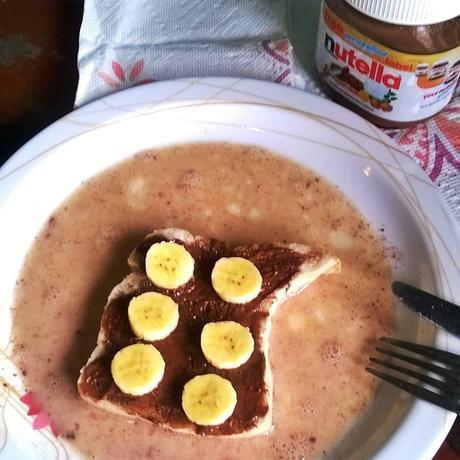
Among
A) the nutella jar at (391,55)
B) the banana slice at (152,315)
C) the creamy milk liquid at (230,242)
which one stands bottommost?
the creamy milk liquid at (230,242)

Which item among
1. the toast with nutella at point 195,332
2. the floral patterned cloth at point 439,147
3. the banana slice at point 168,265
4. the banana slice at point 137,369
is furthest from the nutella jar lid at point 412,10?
the banana slice at point 137,369

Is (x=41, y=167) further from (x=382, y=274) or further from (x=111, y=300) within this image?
(x=382, y=274)

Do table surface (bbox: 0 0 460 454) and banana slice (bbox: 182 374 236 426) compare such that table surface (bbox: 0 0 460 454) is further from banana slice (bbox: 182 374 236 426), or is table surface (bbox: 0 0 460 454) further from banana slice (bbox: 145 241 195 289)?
banana slice (bbox: 182 374 236 426)

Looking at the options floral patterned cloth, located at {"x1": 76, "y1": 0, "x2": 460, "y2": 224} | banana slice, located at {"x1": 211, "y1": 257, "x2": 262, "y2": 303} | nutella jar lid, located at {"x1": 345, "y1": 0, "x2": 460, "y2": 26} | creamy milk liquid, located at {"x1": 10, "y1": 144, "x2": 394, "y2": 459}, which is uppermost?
nutella jar lid, located at {"x1": 345, "y1": 0, "x2": 460, "y2": 26}

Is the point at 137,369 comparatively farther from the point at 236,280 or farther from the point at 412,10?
the point at 412,10

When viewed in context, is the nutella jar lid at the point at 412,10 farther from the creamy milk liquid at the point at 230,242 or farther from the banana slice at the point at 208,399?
the banana slice at the point at 208,399

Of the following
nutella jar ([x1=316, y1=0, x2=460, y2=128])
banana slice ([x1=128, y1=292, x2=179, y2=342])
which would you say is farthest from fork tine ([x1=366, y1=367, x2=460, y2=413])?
nutella jar ([x1=316, y1=0, x2=460, y2=128])
